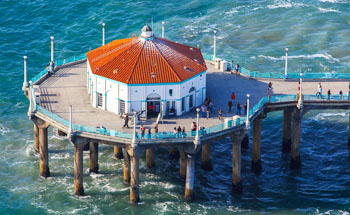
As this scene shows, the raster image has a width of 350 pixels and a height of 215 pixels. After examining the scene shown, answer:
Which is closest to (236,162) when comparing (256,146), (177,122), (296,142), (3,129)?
(256,146)

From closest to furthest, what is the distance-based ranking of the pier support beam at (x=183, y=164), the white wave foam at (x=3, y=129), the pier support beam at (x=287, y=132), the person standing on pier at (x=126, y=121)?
1. the person standing on pier at (x=126, y=121)
2. the pier support beam at (x=183, y=164)
3. the pier support beam at (x=287, y=132)
4. the white wave foam at (x=3, y=129)

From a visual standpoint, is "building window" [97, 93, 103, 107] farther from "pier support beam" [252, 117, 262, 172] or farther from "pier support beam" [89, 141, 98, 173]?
"pier support beam" [252, 117, 262, 172]

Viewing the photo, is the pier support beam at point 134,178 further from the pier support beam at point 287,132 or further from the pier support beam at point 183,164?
the pier support beam at point 287,132

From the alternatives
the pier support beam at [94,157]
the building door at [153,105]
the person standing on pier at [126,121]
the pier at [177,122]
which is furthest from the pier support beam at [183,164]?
the pier support beam at [94,157]

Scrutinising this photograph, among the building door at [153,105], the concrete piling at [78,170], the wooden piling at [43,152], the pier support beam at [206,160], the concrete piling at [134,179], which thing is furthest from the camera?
the pier support beam at [206,160]

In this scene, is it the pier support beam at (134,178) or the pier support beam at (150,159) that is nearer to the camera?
the pier support beam at (134,178)

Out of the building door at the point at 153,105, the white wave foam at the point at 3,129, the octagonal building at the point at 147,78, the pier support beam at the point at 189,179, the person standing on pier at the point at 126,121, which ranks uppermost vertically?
the octagonal building at the point at 147,78

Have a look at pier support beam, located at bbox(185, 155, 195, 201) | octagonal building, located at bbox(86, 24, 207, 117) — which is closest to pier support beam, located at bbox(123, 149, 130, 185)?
octagonal building, located at bbox(86, 24, 207, 117)
